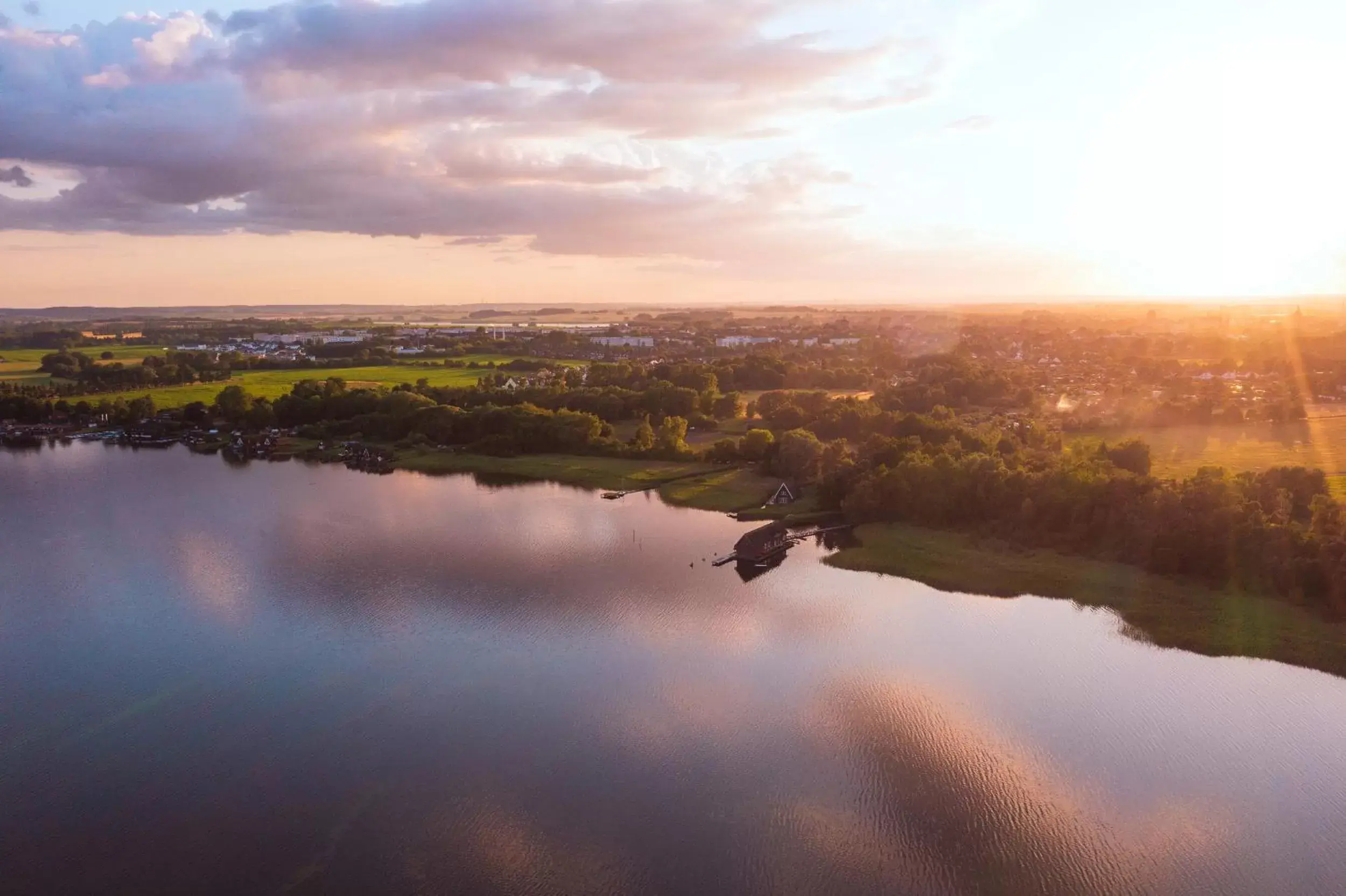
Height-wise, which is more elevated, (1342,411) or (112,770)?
(1342,411)

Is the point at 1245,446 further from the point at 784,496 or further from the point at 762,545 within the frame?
the point at 762,545

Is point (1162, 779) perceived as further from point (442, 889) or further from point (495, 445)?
point (495, 445)

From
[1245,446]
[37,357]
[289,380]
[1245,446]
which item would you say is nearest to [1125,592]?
[1245,446]

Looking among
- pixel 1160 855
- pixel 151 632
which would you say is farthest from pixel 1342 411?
pixel 151 632

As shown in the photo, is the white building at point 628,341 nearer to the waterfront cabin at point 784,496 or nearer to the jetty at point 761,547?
the waterfront cabin at point 784,496

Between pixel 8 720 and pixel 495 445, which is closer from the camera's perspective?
pixel 8 720

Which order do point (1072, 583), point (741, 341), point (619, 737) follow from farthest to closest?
point (741, 341), point (1072, 583), point (619, 737)

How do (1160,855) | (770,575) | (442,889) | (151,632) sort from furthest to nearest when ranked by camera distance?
(770,575) < (151,632) < (1160,855) < (442,889)

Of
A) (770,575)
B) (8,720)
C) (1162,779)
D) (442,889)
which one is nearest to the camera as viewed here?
(442,889)
